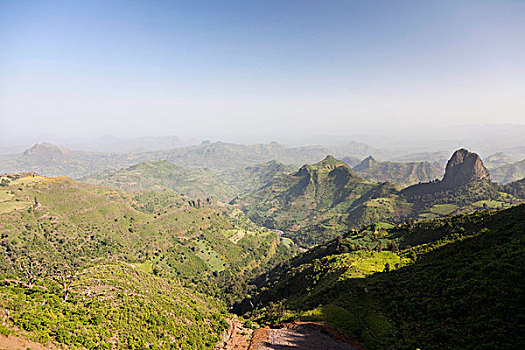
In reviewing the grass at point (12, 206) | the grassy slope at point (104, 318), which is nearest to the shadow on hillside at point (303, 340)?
the grassy slope at point (104, 318)

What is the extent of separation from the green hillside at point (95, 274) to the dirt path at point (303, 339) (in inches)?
601

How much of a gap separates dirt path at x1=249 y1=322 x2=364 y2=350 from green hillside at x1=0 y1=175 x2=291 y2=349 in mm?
15257

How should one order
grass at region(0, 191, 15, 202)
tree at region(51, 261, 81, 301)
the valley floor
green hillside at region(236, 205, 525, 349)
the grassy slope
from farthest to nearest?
grass at region(0, 191, 15, 202) < tree at region(51, 261, 81, 301) < the valley floor < the grassy slope < green hillside at region(236, 205, 525, 349)

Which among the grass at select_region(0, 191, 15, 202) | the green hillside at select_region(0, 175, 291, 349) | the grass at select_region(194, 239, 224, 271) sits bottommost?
the grass at select_region(194, 239, 224, 271)

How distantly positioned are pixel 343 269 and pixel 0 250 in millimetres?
179323

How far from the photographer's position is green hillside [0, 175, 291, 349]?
122ft

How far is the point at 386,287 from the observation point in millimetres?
55125

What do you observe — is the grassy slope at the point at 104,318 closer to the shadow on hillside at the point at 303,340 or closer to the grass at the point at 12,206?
the shadow on hillside at the point at 303,340

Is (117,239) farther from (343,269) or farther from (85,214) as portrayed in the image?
(343,269)

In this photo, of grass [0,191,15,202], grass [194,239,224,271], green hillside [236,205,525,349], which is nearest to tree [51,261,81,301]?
green hillside [236,205,525,349]

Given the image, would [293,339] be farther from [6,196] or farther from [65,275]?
[6,196]

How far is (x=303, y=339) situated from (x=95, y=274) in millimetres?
62399

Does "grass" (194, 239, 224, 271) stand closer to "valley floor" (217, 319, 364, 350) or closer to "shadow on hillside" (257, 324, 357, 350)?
"valley floor" (217, 319, 364, 350)

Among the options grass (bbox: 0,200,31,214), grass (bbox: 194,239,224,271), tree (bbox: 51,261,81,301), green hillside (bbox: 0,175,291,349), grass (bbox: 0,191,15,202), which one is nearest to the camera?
green hillside (bbox: 0,175,291,349)
